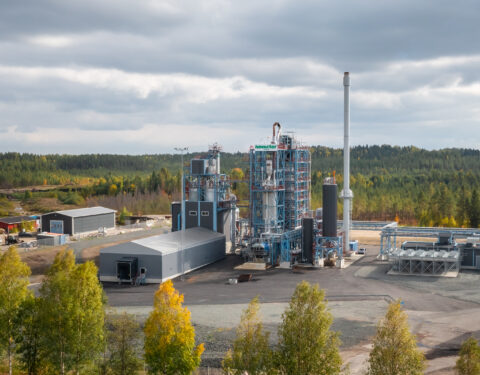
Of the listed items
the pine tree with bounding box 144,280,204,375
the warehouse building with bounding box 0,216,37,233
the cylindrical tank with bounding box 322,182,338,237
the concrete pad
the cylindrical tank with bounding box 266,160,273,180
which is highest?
the cylindrical tank with bounding box 266,160,273,180

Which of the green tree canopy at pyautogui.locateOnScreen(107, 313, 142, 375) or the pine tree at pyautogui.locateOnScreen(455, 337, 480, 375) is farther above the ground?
the pine tree at pyautogui.locateOnScreen(455, 337, 480, 375)

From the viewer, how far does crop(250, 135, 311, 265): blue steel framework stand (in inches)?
2726

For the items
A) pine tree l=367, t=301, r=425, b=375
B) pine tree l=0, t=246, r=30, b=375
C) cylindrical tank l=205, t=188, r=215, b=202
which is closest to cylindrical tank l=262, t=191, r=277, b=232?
cylindrical tank l=205, t=188, r=215, b=202

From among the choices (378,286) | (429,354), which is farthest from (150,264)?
(429,354)

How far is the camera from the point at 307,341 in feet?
74.2

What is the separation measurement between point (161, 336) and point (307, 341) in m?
6.40

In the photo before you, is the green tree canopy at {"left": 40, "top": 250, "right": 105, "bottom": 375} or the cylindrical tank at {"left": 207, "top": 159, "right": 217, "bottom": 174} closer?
the green tree canopy at {"left": 40, "top": 250, "right": 105, "bottom": 375}

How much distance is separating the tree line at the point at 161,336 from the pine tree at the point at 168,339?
0.04 m

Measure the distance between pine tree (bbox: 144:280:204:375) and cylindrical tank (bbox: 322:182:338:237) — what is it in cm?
4245

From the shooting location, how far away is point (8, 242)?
8412 centimetres

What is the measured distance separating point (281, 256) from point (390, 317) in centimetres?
4480

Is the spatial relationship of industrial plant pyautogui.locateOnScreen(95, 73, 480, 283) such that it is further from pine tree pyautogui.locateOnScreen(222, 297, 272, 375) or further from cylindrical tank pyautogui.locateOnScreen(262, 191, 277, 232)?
pine tree pyautogui.locateOnScreen(222, 297, 272, 375)

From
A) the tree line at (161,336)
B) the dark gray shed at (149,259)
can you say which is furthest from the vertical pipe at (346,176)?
the tree line at (161,336)

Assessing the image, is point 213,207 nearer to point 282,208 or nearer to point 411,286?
point 282,208
